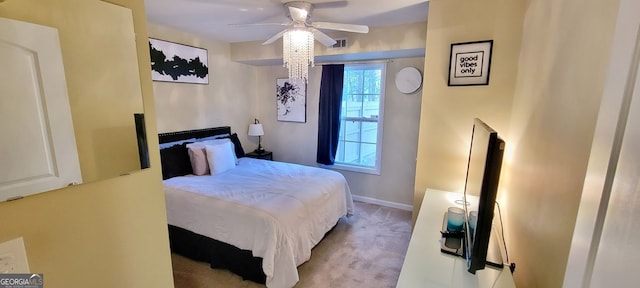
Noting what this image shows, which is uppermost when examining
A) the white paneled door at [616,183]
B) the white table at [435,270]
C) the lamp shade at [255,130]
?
the white paneled door at [616,183]

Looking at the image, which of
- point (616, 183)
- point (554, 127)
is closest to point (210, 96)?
point (554, 127)

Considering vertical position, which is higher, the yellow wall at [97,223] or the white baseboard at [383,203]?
the yellow wall at [97,223]

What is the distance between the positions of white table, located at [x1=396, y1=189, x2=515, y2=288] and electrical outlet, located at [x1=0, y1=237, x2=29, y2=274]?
4.08ft

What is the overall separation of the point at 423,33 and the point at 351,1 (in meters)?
0.96

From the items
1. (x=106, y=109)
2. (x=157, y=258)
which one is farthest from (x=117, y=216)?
(x=106, y=109)

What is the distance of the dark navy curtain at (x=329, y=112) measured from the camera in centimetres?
376

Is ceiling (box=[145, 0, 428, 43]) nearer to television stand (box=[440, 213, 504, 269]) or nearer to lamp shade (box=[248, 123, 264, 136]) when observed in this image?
lamp shade (box=[248, 123, 264, 136])

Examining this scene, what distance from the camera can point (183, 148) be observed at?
10.2 feet

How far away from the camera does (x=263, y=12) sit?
8.07 feet

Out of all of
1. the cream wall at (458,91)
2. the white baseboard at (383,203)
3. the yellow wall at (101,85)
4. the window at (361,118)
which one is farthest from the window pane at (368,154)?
the yellow wall at (101,85)

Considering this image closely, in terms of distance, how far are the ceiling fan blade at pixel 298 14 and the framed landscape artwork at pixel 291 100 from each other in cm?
194

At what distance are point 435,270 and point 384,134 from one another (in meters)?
2.57

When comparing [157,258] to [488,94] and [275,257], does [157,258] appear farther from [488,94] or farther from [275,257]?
[488,94]

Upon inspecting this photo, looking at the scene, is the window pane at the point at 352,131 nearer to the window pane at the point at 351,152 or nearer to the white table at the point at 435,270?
the window pane at the point at 351,152
